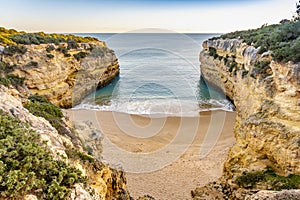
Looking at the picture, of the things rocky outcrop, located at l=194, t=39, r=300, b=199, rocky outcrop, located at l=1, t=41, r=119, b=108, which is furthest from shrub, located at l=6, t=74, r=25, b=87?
rocky outcrop, located at l=194, t=39, r=300, b=199

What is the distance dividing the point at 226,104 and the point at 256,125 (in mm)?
15596

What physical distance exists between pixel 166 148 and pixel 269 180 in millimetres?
7546

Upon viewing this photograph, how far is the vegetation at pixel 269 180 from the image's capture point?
739 cm

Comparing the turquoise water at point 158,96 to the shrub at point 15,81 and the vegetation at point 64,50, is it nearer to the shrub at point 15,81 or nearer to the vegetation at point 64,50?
the vegetation at point 64,50

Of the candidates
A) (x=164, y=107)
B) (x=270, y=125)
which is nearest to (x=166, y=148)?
(x=270, y=125)

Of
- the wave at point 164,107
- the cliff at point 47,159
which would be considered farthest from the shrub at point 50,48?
the cliff at point 47,159

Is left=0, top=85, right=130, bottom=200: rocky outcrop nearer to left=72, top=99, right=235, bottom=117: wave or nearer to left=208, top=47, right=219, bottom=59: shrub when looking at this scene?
left=72, top=99, right=235, bottom=117: wave

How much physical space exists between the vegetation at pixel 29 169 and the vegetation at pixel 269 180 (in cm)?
607

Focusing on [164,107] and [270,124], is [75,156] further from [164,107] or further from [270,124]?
[164,107]

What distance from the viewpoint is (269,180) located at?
7.89 m

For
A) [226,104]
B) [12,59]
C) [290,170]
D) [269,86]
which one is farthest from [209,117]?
[12,59]

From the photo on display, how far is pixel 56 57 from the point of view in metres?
23.7

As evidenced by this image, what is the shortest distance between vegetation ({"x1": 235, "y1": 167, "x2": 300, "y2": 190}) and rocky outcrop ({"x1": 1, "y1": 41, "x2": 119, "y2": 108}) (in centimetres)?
1732

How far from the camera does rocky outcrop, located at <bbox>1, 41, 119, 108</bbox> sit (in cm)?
2053
